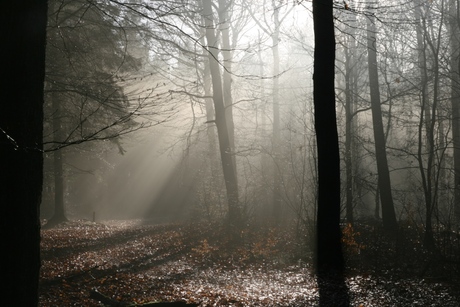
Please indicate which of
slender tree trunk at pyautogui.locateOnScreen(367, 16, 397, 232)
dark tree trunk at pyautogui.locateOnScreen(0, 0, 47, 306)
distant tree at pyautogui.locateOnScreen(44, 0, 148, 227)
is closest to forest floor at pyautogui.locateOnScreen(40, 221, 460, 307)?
dark tree trunk at pyautogui.locateOnScreen(0, 0, 47, 306)

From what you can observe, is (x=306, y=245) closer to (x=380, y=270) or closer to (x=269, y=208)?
(x=380, y=270)

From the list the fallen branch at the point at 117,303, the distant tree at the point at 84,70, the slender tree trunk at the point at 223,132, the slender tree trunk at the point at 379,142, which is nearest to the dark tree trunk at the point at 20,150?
the fallen branch at the point at 117,303

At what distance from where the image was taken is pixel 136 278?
9.46 meters

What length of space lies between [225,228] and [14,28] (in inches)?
481

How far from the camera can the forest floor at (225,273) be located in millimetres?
7000

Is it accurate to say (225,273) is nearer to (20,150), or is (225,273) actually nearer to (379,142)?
(20,150)

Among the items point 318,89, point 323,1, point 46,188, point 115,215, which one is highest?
point 323,1

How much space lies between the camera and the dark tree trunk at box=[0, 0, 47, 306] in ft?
14.5

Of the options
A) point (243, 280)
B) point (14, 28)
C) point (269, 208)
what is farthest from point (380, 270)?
point (269, 208)

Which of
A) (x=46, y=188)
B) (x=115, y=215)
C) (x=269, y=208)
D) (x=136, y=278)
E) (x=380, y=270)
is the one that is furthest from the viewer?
(x=115, y=215)

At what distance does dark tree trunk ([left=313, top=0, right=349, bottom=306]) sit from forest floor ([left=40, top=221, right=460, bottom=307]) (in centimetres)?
51

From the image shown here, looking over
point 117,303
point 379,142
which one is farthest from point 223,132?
point 117,303

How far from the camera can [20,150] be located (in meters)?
4.49

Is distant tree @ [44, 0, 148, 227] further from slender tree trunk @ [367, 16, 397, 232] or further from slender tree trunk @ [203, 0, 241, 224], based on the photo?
slender tree trunk @ [367, 16, 397, 232]
